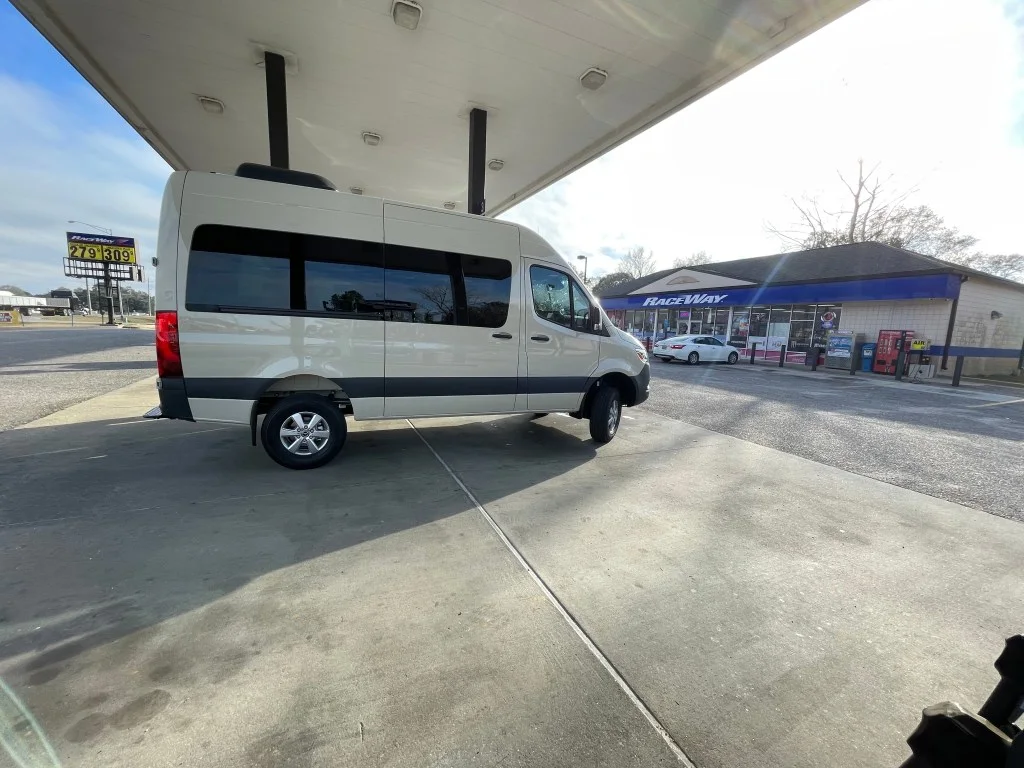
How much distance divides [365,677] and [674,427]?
6.18 metres

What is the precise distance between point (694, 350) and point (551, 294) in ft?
53.0

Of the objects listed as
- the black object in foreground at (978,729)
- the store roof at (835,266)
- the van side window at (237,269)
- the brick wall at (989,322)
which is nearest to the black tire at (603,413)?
the van side window at (237,269)

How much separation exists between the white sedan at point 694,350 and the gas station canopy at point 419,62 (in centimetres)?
1214

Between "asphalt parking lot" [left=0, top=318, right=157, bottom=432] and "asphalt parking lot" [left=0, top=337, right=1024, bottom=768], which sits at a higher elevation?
"asphalt parking lot" [left=0, top=337, right=1024, bottom=768]

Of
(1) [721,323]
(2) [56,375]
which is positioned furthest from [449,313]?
(1) [721,323]

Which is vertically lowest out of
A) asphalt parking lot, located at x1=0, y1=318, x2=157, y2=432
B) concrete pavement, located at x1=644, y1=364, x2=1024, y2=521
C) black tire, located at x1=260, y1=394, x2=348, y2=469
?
asphalt parking lot, located at x1=0, y1=318, x2=157, y2=432

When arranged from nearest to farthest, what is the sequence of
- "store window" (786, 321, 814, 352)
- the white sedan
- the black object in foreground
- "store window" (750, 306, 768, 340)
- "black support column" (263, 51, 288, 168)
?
1. the black object in foreground
2. "black support column" (263, 51, 288, 168)
3. the white sedan
4. "store window" (786, 321, 814, 352)
5. "store window" (750, 306, 768, 340)

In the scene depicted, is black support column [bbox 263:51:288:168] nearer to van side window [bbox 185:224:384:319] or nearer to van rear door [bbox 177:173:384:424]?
van rear door [bbox 177:173:384:424]

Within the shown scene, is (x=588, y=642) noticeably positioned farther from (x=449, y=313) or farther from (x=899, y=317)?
(x=899, y=317)

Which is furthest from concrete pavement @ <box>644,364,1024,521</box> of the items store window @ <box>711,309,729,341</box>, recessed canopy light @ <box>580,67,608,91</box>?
store window @ <box>711,309,729,341</box>

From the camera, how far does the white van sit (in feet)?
13.1

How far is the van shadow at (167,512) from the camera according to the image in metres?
2.35

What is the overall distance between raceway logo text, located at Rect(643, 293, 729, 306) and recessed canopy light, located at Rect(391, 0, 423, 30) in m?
23.2

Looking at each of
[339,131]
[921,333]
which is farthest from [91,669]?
[921,333]
